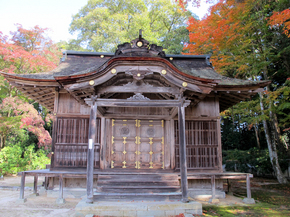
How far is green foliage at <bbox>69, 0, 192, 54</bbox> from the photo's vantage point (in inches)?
941

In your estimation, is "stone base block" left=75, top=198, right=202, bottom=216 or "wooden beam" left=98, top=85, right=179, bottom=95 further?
"wooden beam" left=98, top=85, right=179, bottom=95

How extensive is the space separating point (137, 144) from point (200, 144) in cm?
255

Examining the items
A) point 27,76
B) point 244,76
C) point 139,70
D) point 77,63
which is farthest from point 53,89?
point 244,76

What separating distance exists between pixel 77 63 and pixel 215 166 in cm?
786

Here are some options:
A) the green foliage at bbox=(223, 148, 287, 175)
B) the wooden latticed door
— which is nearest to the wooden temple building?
the wooden latticed door

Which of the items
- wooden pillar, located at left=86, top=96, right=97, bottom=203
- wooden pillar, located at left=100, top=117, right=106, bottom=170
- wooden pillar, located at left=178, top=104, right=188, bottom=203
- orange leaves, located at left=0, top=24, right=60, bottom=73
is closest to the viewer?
wooden pillar, located at left=86, top=96, right=97, bottom=203

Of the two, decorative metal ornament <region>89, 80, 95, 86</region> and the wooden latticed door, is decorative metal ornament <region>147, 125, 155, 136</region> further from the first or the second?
decorative metal ornament <region>89, 80, 95, 86</region>

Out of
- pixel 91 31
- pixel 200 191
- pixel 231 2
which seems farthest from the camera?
pixel 91 31

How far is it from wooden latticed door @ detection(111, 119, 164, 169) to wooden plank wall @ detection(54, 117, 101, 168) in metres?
0.74

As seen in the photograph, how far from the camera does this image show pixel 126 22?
25.8 m

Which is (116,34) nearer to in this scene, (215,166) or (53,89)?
(53,89)

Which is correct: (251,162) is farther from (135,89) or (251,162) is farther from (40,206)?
(40,206)

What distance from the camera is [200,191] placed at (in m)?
8.27

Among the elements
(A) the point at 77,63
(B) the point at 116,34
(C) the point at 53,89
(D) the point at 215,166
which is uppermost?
(B) the point at 116,34
